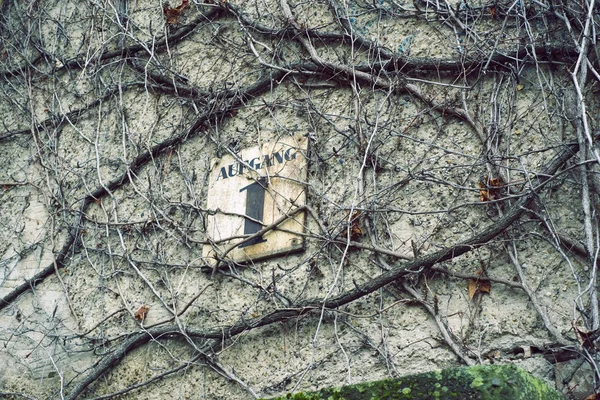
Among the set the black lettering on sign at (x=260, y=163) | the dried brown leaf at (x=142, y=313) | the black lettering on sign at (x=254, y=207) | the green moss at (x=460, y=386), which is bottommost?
the green moss at (x=460, y=386)

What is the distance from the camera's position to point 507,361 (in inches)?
106

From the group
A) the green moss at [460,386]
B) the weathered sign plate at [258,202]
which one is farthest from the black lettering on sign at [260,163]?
the green moss at [460,386]

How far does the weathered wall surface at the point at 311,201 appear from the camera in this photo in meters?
2.86

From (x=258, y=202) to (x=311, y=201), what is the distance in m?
0.23

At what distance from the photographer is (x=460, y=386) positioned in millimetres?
1810

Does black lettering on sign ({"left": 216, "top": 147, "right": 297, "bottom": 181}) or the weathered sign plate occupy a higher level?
black lettering on sign ({"left": 216, "top": 147, "right": 297, "bottom": 181})

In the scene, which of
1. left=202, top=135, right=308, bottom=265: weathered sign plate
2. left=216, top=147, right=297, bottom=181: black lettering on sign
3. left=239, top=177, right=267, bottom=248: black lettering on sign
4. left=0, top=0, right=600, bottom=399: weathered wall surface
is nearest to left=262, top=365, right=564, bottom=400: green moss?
left=0, top=0, right=600, bottom=399: weathered wall surface

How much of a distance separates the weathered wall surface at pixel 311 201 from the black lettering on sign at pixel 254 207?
4cm

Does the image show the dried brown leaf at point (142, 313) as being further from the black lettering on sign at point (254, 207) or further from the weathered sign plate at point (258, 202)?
the black lettering on sign at point (254, 207)

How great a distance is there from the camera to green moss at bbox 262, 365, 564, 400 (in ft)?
5.85

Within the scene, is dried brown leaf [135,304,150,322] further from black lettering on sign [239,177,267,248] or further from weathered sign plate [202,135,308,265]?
black lettering on sign [239,177,267,248]

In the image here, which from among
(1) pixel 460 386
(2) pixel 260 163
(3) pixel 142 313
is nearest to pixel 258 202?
(2) pixel 260 163

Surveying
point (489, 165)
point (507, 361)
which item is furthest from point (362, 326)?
point (489, 165)

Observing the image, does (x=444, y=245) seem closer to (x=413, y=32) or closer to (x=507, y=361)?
(x=507, y=361)
